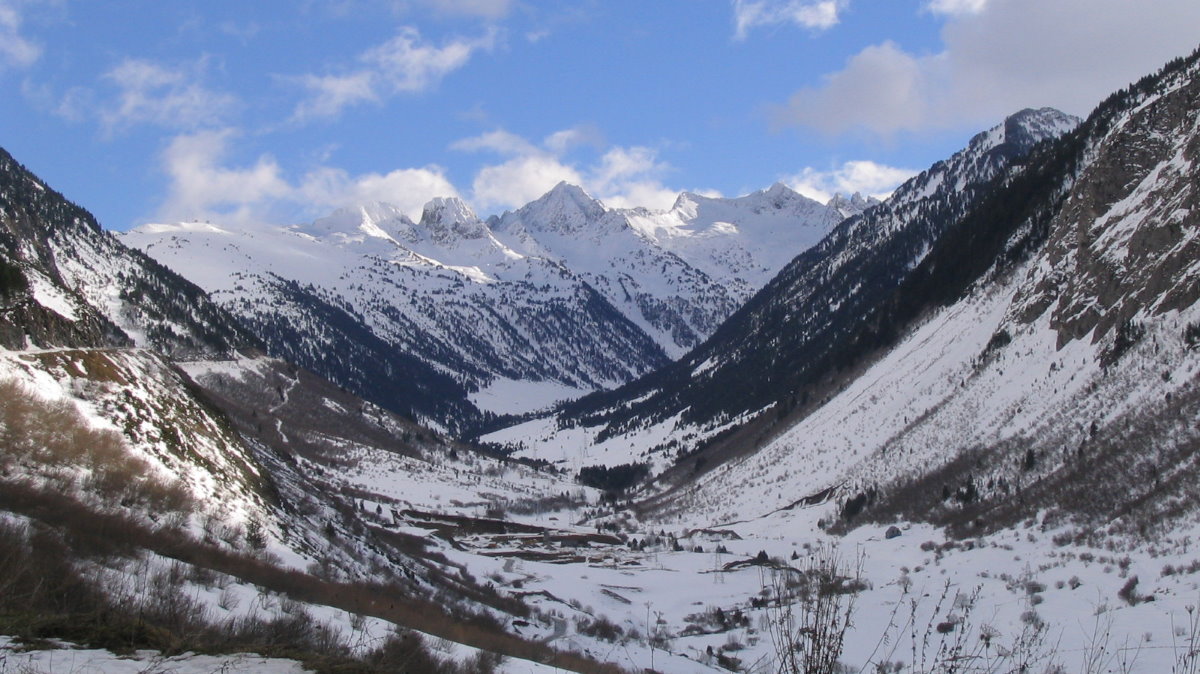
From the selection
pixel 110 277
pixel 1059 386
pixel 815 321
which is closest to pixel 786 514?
pixel 1059 386

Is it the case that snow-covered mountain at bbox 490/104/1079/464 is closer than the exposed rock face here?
No

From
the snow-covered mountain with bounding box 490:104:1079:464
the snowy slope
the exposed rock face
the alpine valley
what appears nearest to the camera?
the alpine valley

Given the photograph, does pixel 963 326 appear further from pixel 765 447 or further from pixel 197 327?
pixel 197 327

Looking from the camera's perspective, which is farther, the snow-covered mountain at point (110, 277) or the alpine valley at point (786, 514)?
the snow-covered mountain at point (110, 277)

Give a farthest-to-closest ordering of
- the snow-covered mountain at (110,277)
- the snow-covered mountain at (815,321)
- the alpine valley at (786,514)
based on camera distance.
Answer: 1. the snow-covered mountain at (815,321)
2. the snow-covered mountain at (110,277)
3. the alpine valley at (786,514)

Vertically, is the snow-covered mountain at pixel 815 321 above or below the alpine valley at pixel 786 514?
above

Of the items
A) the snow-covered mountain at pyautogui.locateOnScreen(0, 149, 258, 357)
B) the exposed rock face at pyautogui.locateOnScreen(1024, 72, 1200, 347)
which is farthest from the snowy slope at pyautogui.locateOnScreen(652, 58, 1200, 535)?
the snow-covered mountain at pyautogui.locateOnScreen(0, 149, 258, 357)

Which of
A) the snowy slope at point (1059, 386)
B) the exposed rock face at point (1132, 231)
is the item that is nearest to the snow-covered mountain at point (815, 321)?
the snowy slope at point (1059, 386)

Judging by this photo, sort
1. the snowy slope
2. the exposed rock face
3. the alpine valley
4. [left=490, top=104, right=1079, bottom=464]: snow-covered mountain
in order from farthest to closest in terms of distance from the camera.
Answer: [left=490, top=104, right=1079, bottom=464]: snow-covered mountain, the exposed rock face, the snowy slope, the alpine valley

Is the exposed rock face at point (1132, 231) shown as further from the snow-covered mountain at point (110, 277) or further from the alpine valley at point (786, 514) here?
the snow-covered mountain at point (110, 277)

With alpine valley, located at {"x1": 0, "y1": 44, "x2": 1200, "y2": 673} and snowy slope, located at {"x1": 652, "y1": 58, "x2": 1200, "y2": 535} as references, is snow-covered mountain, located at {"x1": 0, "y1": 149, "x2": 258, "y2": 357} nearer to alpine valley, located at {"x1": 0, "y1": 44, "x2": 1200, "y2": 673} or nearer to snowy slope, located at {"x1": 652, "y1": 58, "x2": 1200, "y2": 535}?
alpine valley, located at {"x1": 0, "y1": 44, "x2": 1200, "y2": 673}

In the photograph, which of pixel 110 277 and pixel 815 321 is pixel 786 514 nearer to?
pixel 815 321

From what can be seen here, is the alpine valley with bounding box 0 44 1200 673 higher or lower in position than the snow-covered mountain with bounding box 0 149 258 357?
lower
